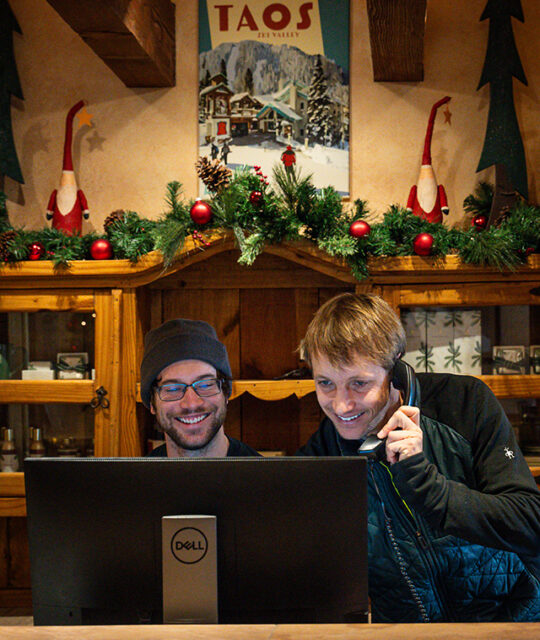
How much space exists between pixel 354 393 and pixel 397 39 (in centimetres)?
197

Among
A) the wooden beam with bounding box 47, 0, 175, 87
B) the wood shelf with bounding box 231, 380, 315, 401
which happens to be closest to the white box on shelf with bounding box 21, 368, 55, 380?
the wood shelf with bounding box 231, 380, 315, 401

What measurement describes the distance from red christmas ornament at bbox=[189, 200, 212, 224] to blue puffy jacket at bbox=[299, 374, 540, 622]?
1.47 m

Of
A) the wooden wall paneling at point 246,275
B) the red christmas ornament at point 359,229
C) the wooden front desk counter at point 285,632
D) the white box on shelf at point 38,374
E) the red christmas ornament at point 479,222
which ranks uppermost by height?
the red christmas ornament at point 479,222

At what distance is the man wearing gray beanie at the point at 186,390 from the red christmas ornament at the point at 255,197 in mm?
879

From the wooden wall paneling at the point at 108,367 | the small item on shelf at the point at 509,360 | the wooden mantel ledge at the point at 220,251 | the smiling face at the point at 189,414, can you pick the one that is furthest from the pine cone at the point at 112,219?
the small item on shelf at the point at 509,360

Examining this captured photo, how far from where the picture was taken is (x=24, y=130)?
132 inches

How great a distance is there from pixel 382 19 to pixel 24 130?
6.10 ft

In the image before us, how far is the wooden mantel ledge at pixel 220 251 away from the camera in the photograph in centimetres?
271

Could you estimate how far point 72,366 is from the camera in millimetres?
2951

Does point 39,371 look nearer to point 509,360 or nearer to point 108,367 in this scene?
point 108,367

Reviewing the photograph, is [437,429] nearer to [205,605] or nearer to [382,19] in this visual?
[205,605]

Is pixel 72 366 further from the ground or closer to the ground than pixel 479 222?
closer to the ground

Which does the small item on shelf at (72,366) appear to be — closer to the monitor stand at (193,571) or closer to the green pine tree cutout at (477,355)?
the green pine tree cutout at (477,355)

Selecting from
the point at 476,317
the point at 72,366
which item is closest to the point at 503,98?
the point at 476,317
